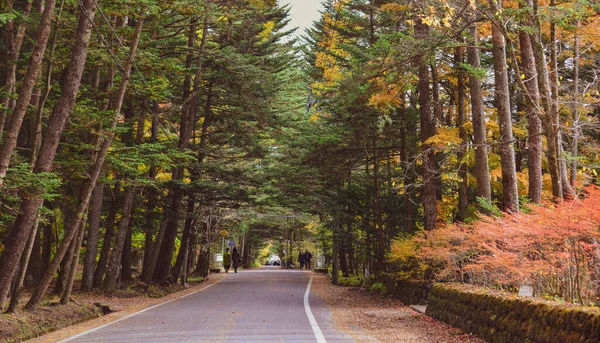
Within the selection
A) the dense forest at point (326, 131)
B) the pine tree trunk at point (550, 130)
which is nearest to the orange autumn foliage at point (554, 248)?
the dense forest at point (326, 131)

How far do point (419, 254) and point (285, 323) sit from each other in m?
5.09

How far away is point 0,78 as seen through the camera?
63.8 ft

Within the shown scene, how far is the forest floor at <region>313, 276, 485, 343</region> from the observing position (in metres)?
10.5

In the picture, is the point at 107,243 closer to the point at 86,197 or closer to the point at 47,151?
the point at 86,197

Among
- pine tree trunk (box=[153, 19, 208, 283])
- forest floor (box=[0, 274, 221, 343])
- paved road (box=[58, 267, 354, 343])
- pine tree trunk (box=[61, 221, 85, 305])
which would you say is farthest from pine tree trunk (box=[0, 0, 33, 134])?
pine tree trunk (box=[153, 19, 208, 283])

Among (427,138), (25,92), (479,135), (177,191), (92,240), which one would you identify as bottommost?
(92,240)

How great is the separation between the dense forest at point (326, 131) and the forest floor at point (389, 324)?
1.36m

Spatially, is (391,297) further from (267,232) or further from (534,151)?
(267,232)

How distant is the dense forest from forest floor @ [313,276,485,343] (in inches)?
53.6

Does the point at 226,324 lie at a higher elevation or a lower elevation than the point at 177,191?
lower

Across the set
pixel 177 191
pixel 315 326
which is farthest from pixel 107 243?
pixel 315 326

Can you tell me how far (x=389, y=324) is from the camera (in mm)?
13047

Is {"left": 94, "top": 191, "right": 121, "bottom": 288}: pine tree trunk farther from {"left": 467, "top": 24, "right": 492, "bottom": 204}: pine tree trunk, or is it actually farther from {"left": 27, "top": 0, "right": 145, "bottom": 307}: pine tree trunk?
{"left": 467, "top": 24, "right": 492, "bottom": 204}: pine tree trunk

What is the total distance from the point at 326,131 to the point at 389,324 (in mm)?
12694
